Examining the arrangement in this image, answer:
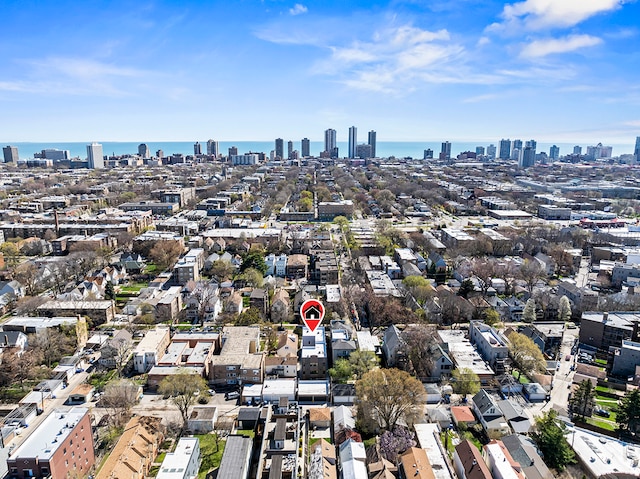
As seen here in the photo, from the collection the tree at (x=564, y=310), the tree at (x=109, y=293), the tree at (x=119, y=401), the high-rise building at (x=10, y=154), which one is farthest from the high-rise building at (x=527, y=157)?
the high-rise building at (x=10, y=154)

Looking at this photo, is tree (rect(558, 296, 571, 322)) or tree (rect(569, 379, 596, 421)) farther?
tree (rect(558, 296, 571, 322))

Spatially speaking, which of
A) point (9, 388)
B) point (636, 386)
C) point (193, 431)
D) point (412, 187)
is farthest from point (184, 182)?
point (636, 386)

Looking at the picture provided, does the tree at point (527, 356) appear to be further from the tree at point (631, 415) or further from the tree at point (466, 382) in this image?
the tree at point (631, 415)

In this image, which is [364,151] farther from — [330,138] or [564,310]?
[564,310]

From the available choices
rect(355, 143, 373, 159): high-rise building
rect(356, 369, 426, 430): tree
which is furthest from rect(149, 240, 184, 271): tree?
rect(355, 143, 373, 159): high-rise building

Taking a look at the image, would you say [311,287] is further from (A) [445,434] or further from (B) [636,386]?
(B) [636,386]

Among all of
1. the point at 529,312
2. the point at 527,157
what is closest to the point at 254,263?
the point at 529,312

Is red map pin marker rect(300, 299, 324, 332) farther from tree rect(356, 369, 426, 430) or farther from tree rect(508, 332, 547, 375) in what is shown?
tree rect(508, 332, 547, 375)
